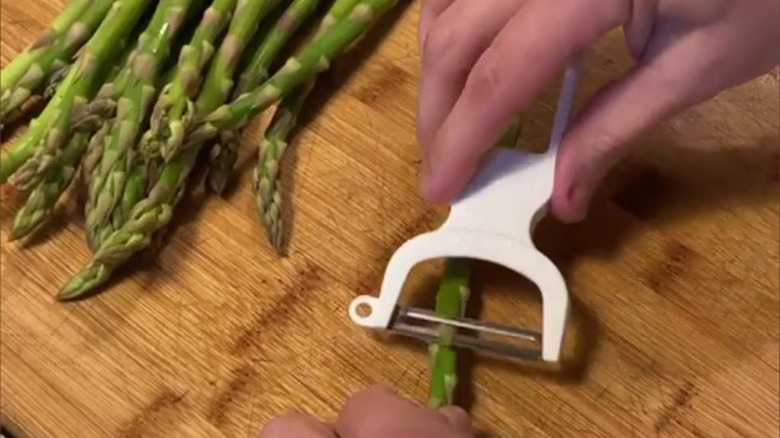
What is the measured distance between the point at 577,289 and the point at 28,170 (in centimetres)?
46

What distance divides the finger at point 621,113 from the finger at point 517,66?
0.18 feet

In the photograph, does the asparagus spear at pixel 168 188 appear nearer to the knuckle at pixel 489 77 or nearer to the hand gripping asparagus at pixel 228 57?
the hand gripping asparagus at pixel 228 57

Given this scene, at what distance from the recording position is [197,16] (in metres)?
1.02

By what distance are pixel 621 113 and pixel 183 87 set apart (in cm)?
36

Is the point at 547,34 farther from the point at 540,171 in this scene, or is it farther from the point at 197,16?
the point at 197,16

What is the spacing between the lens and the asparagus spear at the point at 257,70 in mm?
985

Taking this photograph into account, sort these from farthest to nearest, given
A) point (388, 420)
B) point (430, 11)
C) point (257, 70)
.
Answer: point (257, 70) < point (430, 11) < point (388, 420)

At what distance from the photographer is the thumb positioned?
836mm

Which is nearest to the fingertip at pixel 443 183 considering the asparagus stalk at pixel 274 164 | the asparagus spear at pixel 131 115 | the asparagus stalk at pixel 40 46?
the asparagus stalk at pixel 274 164

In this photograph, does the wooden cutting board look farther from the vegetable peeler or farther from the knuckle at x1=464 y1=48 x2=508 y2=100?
the knuckle at x1=464 y1=48 x2=508 y2=100

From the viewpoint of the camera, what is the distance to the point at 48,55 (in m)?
1.02

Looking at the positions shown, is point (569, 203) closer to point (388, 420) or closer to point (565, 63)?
point (565, 63)

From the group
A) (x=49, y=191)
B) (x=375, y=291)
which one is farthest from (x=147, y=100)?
(x=375, y=291)

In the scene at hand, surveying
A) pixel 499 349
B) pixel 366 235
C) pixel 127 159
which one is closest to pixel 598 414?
pixel 499 349
